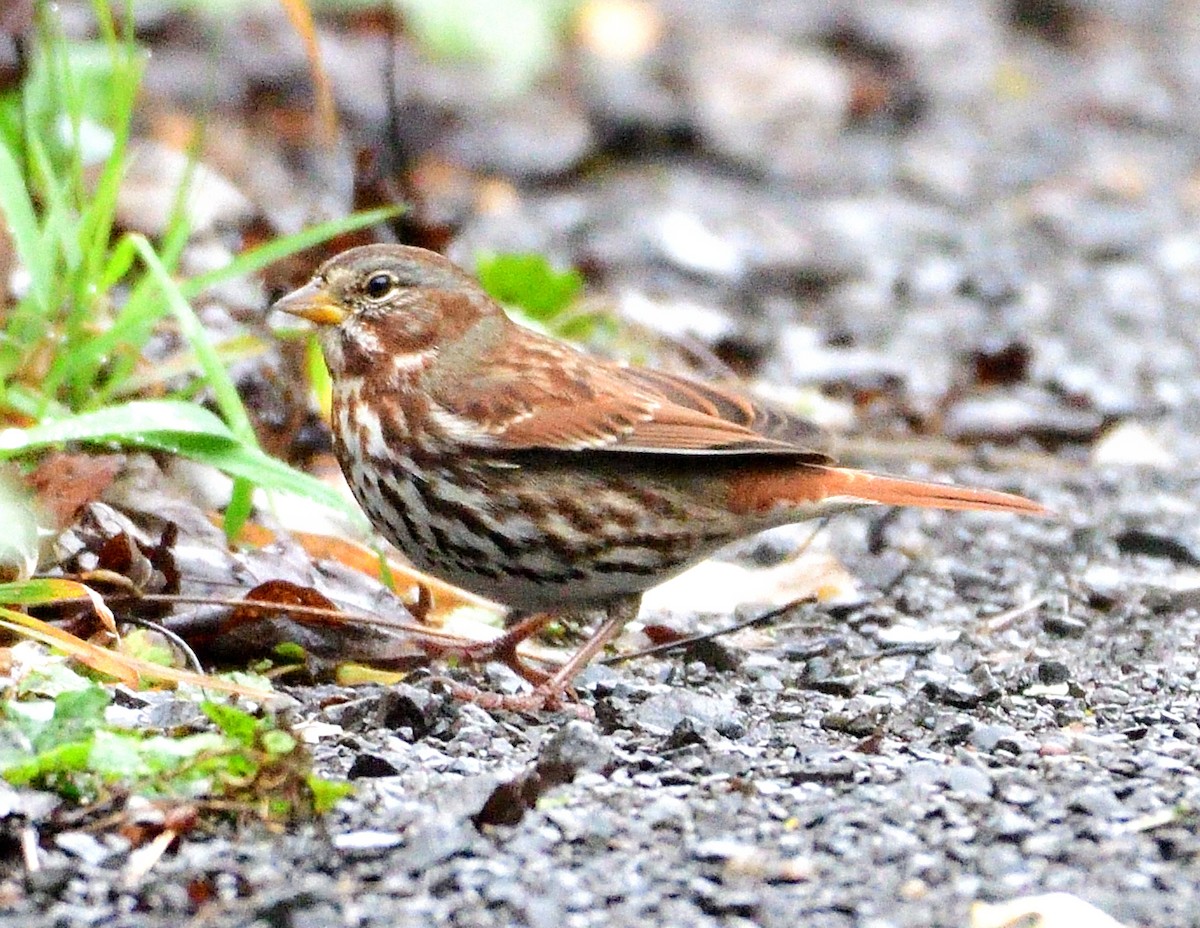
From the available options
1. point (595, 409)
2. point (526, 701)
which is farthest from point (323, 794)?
point (595, 409)

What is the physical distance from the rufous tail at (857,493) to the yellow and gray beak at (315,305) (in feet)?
3.13

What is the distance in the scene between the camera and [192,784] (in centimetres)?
340

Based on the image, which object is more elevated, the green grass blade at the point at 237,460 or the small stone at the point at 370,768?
the green grass blade at the point at 237,460

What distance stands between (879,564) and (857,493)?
89 centimetres

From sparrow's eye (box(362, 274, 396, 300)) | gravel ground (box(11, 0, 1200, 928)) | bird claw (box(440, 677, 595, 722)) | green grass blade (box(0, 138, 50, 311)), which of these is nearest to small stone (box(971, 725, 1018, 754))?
gravel ground (box(11, 0, 1200, 928))

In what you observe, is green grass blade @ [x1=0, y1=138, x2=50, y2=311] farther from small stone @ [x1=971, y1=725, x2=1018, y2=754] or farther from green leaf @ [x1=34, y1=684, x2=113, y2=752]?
small stone @ [x1=971, y1=725, x2=1018, y2=754]

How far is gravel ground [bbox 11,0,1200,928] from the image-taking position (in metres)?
3.26

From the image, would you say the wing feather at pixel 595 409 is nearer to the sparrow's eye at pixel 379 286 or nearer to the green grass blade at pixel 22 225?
the sparrow's eye at pixel 379 286

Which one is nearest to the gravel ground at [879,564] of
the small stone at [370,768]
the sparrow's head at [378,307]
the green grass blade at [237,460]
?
the small stone at [370,768]

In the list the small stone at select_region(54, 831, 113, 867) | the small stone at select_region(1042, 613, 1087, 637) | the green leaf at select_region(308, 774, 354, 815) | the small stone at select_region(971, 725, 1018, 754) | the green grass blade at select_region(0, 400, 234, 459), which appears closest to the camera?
the small stone at select_region(54, 831, 113, 867)

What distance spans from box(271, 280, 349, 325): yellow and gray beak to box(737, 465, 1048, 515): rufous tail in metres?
0.95

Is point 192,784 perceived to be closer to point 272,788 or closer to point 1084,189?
point 272,788

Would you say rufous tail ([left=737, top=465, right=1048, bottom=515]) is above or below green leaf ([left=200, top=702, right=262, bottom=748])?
above

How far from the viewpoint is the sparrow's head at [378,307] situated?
4836 millimetres
